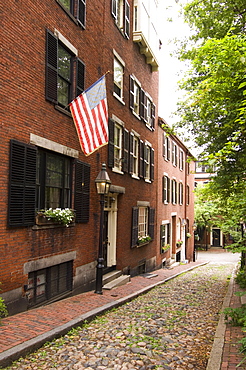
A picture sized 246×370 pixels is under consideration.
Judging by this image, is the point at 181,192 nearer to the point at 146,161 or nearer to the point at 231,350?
the point at 146,161

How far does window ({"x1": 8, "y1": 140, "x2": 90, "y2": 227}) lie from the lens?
6938mm

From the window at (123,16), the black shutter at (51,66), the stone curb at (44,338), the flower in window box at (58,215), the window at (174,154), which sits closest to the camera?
the stone curb at (44,338)

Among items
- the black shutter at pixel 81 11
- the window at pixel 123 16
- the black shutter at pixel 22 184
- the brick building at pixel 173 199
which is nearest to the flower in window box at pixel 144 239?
the brick building at pixel 173 199

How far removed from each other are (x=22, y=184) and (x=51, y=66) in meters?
3.17

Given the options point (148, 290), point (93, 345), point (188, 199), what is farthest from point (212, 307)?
point (188, 199)

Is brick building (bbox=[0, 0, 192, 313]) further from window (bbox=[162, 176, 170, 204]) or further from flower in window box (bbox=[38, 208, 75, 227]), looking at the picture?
window (bbox=[162, 176, 170, 204])

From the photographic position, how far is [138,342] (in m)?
5.86

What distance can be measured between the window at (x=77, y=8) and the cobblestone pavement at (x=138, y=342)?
8.15 meters

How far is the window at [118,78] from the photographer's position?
1367 cm

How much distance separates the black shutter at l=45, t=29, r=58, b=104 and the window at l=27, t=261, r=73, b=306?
169 inches

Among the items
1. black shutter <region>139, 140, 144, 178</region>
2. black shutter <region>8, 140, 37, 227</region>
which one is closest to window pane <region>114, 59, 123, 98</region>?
black shutter <region>139, 140, 144, 178</region>

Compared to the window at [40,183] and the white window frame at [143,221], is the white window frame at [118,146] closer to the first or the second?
the window at [40,183]

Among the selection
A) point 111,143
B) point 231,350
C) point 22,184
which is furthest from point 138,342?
point 111,143

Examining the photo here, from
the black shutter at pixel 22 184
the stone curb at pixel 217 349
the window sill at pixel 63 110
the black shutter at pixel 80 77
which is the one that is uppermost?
the black shutter at pixel 80 77
